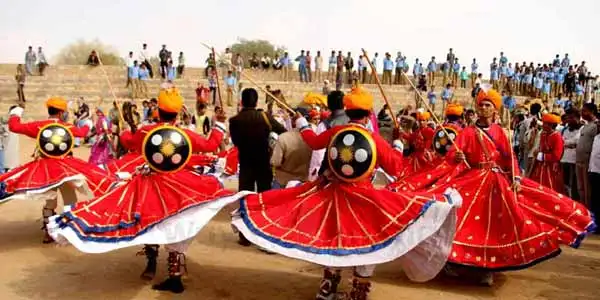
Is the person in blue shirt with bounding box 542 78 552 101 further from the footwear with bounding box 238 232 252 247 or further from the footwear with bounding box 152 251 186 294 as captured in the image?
the footwear with bounding box 152 251 186 294

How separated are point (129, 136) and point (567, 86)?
2632cm

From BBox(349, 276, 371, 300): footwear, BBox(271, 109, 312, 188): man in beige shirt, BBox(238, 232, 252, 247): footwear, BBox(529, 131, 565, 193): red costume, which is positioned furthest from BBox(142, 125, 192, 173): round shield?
BBox(529, 131, 565, 193): red costume

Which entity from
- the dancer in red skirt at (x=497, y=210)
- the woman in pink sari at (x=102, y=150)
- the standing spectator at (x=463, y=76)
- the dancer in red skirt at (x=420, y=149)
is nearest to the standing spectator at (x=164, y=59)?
the standing spectator at (x=463, y=76)

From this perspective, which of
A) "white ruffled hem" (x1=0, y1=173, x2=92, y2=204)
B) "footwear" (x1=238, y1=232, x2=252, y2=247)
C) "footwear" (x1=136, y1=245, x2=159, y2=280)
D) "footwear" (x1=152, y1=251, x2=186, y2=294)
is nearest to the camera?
"footwear" (x1=152, y1=251, x2=186, y2=294)

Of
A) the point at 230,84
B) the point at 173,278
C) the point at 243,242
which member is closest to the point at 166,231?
the point at 173,278

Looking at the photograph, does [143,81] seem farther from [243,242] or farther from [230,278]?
[230,278]

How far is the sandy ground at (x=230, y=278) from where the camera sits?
21.0ft

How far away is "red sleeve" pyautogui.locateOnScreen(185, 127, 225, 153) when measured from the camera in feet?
21.4

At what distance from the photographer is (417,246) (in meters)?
5.80

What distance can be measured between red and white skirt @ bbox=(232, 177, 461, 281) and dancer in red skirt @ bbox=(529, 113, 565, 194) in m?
4.53

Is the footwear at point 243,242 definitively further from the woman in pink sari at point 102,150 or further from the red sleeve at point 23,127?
the woman in pink sari at point 102,150

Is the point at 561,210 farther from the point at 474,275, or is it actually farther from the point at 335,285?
the point at 335,285

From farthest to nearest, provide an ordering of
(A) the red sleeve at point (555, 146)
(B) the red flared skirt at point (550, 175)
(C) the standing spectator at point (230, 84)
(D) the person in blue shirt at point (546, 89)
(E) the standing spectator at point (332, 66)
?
(E) the standing spectator at point (332, 66) < (D) the person in blue shirt at point (546, 89) < (C) the standing spectator at point (230, 84) < (B) the red flared skirt at point (550, 175) < (A) the red sleeve at point (555, 146)

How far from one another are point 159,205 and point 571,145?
271 inches
